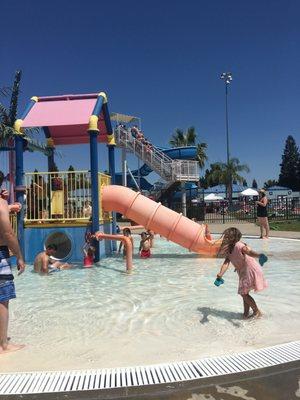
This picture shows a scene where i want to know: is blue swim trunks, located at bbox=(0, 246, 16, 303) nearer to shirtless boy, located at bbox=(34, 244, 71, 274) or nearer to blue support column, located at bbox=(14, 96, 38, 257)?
shirtless boy, located at bbox=(34, 244, 71, 274)

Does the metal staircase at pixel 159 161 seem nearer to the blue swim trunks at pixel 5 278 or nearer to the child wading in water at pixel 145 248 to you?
the child wading in water at pixel 145 248

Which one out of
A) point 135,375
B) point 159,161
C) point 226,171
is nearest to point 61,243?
point 135,375

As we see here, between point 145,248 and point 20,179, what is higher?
point 20,179

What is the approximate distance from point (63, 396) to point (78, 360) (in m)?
0.80

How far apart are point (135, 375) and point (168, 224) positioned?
6943 mm

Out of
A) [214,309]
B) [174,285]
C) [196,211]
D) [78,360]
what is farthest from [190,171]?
[78,360]

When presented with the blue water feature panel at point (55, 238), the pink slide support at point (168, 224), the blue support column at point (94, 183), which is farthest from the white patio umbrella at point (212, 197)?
the blue support column at point (94, 183)

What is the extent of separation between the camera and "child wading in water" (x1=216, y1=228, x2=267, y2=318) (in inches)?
210

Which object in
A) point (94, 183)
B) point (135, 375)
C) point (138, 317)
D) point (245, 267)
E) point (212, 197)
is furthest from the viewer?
point (212, 197)

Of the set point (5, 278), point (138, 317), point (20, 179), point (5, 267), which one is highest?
point (20, 179)

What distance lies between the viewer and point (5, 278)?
4.25m

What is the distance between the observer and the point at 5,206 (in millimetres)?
4250

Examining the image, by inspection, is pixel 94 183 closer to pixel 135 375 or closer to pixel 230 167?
pixel 135 375

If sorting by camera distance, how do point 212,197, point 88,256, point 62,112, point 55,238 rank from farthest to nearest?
point 212,197
point 62,112
point 55,238
point 88,256
